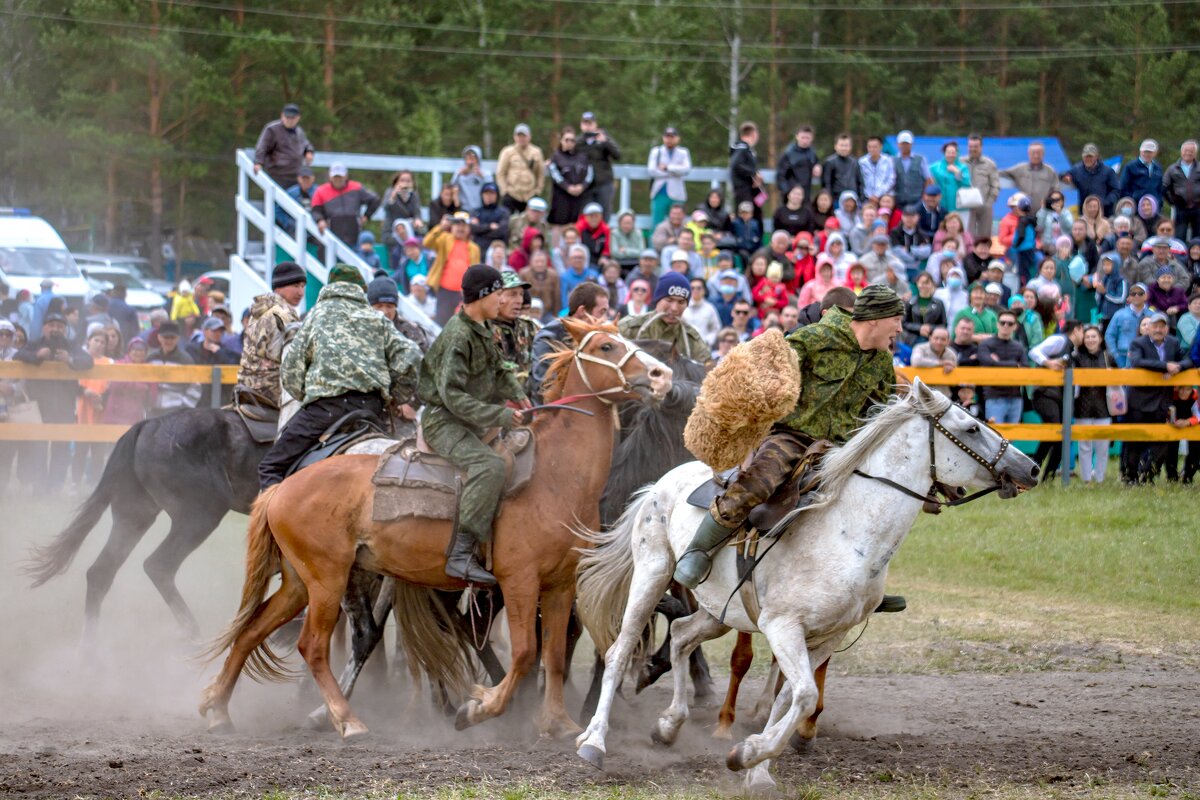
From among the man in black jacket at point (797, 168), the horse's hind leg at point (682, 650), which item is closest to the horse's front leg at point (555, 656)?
the horse's hind leg at point (682, 650)

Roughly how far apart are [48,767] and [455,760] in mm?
1967

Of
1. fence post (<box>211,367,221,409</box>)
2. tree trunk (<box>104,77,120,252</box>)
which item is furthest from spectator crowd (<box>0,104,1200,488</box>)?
tree trunk (<box>104,77,120,252</box>)

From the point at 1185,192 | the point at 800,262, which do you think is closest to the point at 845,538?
the point at 800,262

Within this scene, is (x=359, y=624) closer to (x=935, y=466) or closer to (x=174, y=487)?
(x=174, y=487)

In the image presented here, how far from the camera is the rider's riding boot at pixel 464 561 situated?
312 inches

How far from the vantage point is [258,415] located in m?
10.3

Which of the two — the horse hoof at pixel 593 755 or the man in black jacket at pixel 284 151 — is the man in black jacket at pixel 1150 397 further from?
the man in black jacket at pixel 284 151

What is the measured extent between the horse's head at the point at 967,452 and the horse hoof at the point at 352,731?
342 cm

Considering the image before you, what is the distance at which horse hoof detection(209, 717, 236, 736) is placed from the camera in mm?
8016

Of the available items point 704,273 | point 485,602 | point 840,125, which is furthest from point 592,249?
point 840,125

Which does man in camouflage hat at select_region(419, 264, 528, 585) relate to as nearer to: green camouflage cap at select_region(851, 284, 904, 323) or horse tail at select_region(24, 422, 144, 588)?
green camouflage cap at select_region(851, 284, 904, 323)

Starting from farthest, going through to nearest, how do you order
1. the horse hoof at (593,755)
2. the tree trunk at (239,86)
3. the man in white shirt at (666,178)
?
the tree trunk at (239,86) < the man in white shirt at (666,178) < the horse hoof at (593,755)

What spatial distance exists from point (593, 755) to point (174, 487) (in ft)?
14.7

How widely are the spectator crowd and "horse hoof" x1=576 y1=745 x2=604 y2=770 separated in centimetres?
751
